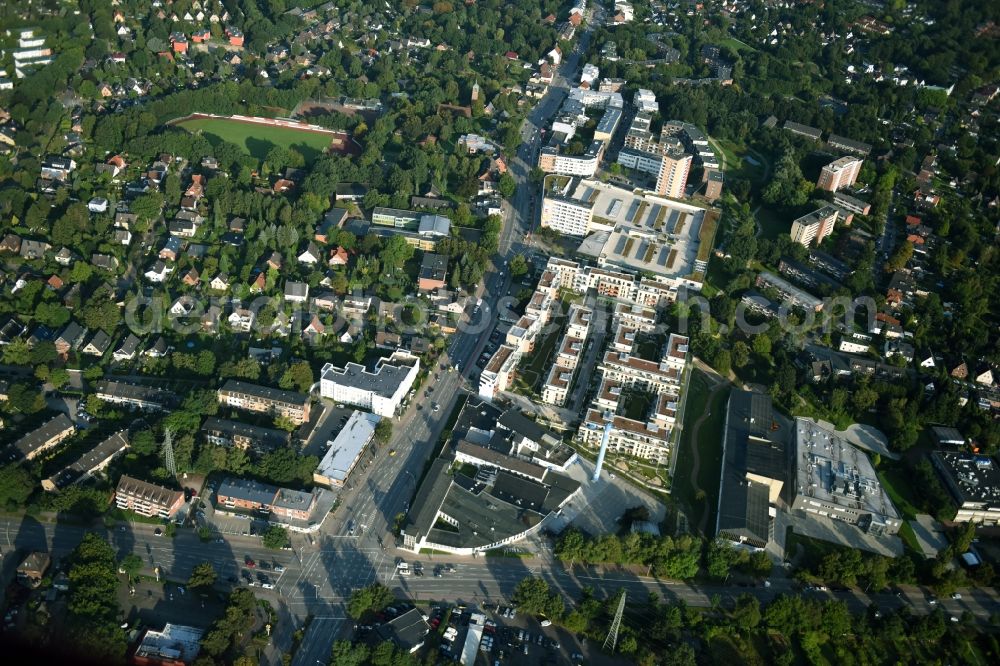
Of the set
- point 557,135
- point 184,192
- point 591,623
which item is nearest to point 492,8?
point 557,135

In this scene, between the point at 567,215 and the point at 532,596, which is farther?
the point at 567,215

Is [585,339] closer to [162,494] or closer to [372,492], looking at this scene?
[372,492]

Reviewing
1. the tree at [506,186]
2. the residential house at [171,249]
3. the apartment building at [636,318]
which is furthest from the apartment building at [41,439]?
the tree at [506,186]

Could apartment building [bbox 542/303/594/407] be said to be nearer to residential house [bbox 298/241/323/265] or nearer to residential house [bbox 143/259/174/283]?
residential house [bbox 298/241/323/265]

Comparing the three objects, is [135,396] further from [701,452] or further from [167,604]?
[701,452]

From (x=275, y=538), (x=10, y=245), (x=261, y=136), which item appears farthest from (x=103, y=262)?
(x=275, y=538)

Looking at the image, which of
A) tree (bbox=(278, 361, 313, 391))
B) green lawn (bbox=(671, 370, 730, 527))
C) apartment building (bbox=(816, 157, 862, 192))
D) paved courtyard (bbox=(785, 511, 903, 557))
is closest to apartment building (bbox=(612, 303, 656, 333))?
green lawn (bbox=(671, 370, 730, 527))
